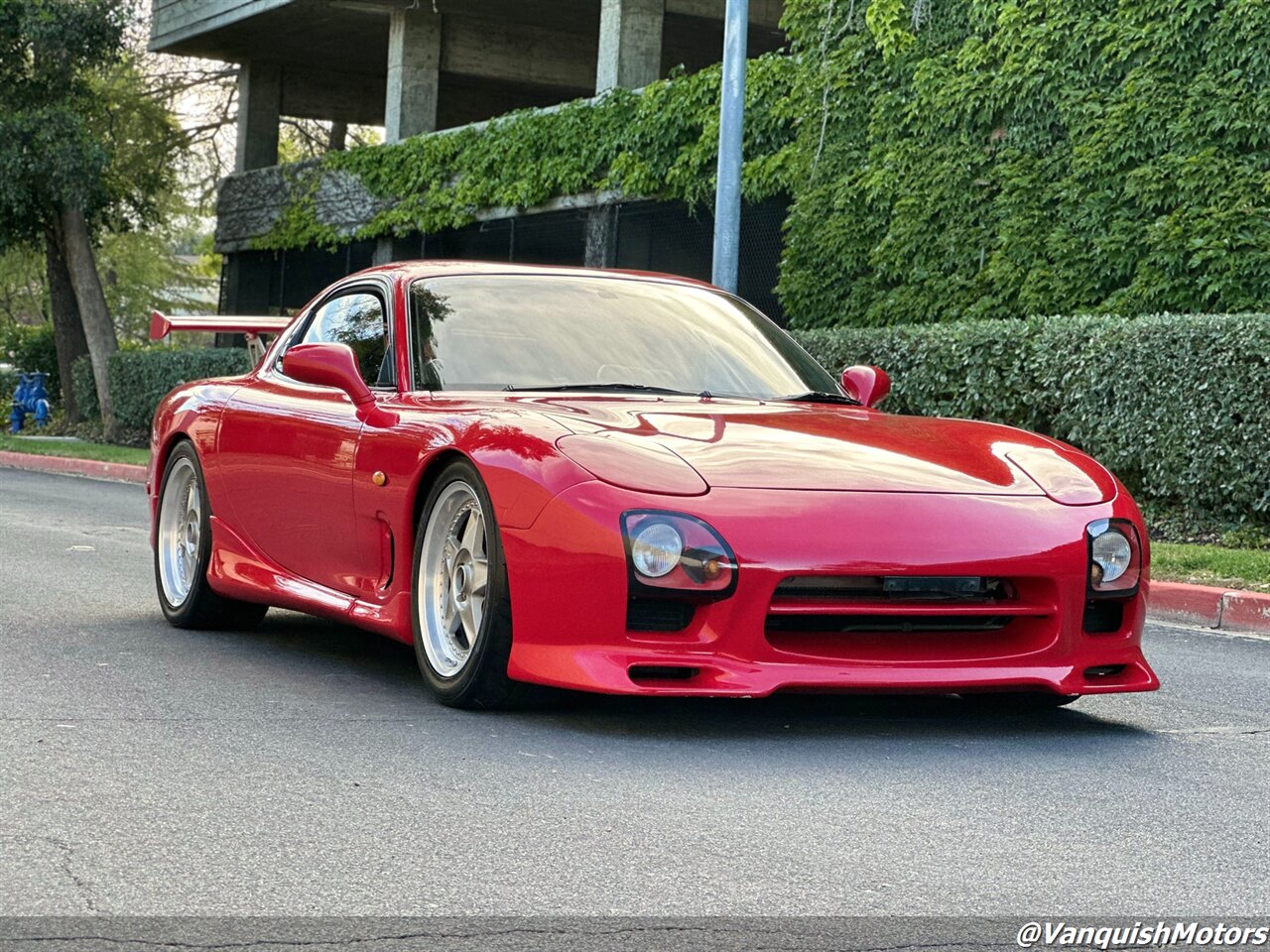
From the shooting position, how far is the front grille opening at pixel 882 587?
510 cm

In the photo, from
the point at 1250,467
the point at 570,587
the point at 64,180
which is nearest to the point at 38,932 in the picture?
Result: the point at 570,587

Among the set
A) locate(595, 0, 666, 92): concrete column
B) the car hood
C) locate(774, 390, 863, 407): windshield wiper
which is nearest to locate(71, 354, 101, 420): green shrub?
locate(595, 0, 666, 92): concrete column

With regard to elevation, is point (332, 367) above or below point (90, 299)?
below

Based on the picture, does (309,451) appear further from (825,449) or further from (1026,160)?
(1026,160)

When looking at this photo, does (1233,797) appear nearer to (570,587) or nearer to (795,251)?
(570,587)

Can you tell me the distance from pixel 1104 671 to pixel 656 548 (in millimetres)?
1476

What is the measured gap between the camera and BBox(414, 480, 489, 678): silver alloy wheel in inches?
217

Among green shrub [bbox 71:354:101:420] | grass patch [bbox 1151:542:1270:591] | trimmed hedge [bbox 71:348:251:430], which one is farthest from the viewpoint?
green shrub [bbox 71:354:101:420]

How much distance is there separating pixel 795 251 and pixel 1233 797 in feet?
48.1

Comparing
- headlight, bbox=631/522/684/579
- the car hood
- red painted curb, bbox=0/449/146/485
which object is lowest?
red painted curb, bbox=0/449/146/485

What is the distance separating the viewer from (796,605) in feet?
16.6

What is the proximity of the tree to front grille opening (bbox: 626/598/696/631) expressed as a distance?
24816 mm

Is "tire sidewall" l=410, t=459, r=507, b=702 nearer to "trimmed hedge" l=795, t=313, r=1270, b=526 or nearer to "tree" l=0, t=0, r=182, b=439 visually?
"trimmed hedge" l=795, t=313, r=1270, b=526

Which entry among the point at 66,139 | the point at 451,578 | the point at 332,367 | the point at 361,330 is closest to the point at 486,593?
the point at 451,578
